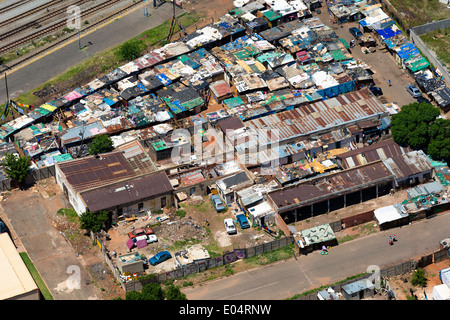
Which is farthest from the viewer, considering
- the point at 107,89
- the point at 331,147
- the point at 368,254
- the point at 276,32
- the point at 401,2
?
the point at 401,2

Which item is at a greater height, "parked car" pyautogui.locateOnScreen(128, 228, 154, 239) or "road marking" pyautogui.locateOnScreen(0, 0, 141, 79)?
"road marking" pyautogui.locateOnScreen(0, 0, 141, 79)

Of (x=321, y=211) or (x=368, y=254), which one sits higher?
(x=321, y=211)

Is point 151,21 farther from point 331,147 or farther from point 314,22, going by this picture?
point 331,147

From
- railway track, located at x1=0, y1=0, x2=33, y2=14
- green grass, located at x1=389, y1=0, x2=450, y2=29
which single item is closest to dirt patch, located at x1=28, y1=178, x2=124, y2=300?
railway track, located at x1=0, y1=0, x2=33, y2=14

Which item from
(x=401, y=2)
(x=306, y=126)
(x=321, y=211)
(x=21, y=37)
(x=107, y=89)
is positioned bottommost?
(x=321, y=211)

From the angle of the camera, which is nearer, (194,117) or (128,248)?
(128,248)

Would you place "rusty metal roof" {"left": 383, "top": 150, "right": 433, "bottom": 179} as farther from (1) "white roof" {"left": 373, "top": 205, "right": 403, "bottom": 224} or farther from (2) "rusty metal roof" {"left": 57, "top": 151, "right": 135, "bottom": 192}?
(2) "rusty metal roof" {"left": 57, "top": 151, "right": 135, "bottom": 192}

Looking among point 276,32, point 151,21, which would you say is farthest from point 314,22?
point 151,21

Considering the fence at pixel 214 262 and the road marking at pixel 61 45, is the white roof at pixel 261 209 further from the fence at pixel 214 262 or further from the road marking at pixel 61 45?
the road marking at pixel 61 45
